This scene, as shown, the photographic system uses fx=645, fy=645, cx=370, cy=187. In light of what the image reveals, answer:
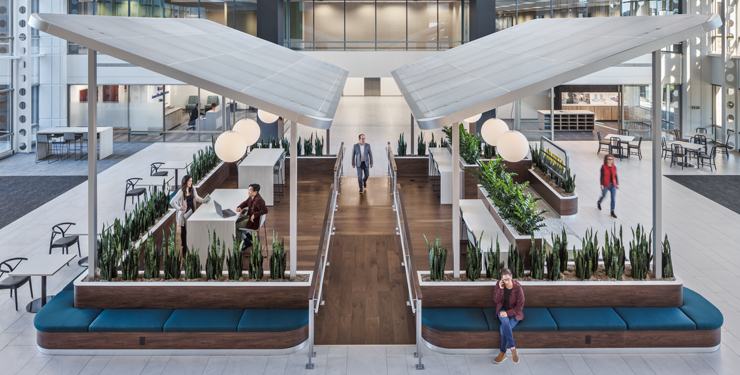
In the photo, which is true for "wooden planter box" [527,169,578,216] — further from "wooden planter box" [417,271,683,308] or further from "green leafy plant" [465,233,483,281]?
"green leafy plant" [465,233,483,281]

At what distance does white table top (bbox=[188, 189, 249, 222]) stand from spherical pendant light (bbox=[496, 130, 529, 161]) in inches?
160

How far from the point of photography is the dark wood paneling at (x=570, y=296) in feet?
26.0

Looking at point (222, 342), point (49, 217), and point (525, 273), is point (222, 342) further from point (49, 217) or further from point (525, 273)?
point (49, 217)

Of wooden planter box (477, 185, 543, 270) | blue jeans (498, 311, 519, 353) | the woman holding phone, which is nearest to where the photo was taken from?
blue jeans (498, 311, 519, 353)

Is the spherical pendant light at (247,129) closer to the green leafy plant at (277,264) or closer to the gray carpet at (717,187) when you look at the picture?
the green leafy plant at (277,264)

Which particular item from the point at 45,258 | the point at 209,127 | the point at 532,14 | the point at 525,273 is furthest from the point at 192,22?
the point at 532,14

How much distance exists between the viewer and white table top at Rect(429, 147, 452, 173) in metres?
13.6

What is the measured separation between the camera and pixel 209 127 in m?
26.4

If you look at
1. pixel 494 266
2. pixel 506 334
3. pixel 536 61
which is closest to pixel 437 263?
pixel 494 266

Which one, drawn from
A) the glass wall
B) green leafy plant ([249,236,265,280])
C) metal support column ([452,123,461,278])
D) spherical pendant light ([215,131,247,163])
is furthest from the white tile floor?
the glass wall

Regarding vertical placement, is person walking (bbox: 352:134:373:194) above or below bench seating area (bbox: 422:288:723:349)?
above

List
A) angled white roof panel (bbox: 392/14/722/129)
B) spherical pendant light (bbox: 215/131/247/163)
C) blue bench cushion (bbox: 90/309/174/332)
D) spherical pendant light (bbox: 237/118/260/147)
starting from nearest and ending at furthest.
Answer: angled white roof panel (bbox: 392/14/722/129) < blue bench cushion (bbox: 90/309/174/332) < spherical pendant light (bbox: 215/131/247/163) < spherical pendant light (bbox: 237/118/260/147)

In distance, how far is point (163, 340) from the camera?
744cm

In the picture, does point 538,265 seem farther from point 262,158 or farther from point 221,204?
point 262,158
